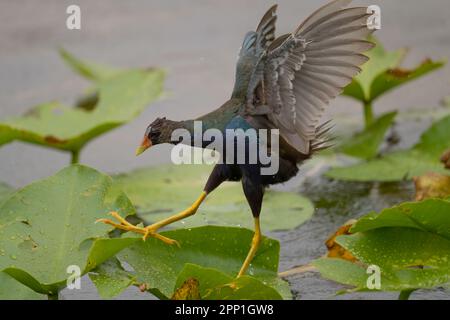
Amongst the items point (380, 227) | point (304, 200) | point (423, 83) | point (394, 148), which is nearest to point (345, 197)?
point (304, 200)

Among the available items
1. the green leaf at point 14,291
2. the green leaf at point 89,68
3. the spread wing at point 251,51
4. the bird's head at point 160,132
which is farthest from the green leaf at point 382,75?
the green leaf at point 14,291

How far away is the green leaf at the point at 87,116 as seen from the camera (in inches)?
131

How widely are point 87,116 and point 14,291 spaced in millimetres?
1293

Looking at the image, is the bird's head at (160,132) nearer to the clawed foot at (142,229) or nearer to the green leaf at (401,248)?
the clawed foot at (142,229)

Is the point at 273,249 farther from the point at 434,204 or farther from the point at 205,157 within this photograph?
the point at 205,157

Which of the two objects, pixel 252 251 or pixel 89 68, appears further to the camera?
pixel 89 68

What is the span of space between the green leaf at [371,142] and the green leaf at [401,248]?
1113 mm

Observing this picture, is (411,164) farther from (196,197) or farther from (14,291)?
(14,291)

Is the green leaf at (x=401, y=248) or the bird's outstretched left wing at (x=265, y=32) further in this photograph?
the bird's outstretched left wing at (x=265, y=32)

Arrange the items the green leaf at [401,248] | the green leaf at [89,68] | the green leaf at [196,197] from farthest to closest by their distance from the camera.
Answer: the green leaf at [89,68]
the green leaf at [196,197]
the green leaf at [401,248]

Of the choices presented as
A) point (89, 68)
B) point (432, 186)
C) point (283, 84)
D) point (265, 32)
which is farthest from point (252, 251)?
point (89, 68)

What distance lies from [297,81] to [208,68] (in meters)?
2.23

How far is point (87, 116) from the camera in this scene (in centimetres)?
358

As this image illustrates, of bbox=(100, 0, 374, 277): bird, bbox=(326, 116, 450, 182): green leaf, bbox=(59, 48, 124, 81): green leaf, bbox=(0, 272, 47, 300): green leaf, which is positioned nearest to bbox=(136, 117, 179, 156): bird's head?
bbox=(100, 0, 374, 277): bird
